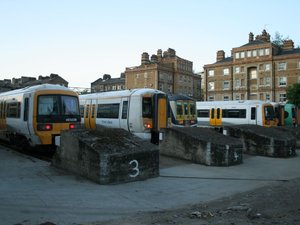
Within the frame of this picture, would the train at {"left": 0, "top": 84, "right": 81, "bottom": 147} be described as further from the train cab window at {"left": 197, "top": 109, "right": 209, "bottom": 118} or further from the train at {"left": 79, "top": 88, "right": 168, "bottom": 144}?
the train cab window at {"left": 197, "top": 109, "right": 209, "bottom": 118}

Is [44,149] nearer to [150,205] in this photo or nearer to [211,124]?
[150,205]

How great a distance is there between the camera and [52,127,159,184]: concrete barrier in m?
9.30

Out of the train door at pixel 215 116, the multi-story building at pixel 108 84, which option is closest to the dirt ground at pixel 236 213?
the train door at pixel 215 116

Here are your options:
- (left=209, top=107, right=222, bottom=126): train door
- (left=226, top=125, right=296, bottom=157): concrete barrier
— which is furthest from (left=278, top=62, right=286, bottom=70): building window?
(left=226, top=125, right=296, bottom=157): concrete barrier

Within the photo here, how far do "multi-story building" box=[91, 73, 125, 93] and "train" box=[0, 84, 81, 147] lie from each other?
82.6m

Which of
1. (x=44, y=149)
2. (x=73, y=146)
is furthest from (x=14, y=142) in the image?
(x=73, y=146)

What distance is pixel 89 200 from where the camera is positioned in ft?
25.3

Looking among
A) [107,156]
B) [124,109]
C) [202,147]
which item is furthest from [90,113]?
[107,156]

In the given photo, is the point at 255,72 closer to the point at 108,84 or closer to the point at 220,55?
the point at 220,55

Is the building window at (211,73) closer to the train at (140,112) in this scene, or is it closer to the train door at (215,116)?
the train door at (215,116)

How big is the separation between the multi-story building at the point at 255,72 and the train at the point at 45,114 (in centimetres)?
5787

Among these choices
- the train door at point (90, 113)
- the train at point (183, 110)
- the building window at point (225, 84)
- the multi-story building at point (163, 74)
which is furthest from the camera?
the multi-story building at point (163, 74)

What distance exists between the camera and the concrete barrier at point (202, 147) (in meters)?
13.1

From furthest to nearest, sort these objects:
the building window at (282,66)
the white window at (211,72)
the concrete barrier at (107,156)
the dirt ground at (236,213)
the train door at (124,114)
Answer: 1. the white window at (211,72)
2. the building window at (282,66)
3. the train door at (124,114)
4. the concrete barrier at (107,156)
5. the dirt ground at (236,213)
